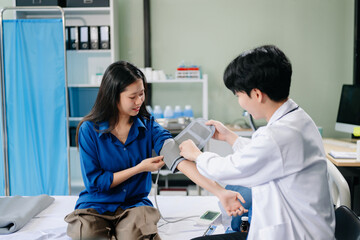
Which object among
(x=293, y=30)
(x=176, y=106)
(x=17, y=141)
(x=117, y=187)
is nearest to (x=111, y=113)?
(x=117, y=187)

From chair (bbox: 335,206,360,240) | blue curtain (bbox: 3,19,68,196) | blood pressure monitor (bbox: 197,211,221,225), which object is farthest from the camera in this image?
blue curtain (bbox: 3,19,68,196)

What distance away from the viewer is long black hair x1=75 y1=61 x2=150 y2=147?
63.4 inches

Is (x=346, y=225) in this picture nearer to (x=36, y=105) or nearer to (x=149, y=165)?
(x=149, y=165)

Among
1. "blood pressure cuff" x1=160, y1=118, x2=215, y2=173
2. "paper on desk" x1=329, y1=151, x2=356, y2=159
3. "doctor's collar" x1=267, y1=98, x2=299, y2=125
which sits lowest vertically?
"paper on desk" x1=329, y1=151, x2=356, y2=159

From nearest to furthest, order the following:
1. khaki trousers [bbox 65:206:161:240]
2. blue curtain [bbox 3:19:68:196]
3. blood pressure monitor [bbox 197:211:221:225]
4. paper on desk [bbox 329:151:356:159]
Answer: khaki trousers [bbox 65:206:161:240] < blood pressure monitor [bbox 197:211:221:225] < paper on desk [bbox 329:151:356:159] < blue curtain [bbox 3:19:68:196]

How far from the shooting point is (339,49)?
12.0ft

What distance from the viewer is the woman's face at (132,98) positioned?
5.32 feet

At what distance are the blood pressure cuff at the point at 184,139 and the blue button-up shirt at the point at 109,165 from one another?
6 centimetres

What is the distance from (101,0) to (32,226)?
2310mm

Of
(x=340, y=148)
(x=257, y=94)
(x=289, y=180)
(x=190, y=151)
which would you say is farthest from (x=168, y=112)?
(x=289, y=180)

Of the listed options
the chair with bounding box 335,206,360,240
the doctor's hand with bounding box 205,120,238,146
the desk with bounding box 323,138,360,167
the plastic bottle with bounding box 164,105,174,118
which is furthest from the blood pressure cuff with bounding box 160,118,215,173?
the plastic bottle with bounding box 164,105,174,118

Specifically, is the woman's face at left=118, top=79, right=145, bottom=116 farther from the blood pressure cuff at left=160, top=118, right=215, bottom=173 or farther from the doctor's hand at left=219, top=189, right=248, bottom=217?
the doctor's hand at left=219, top=189, right=248, bottom=217

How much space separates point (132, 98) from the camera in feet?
5.36

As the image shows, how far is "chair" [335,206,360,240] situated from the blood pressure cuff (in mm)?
666
